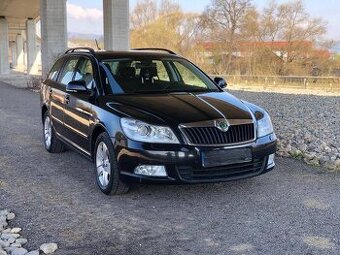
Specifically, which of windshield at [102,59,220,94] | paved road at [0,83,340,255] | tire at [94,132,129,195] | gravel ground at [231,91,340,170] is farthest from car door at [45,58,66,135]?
gravel ground at [231,91,340,170]

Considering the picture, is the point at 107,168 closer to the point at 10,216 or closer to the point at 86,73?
the point at 10,216

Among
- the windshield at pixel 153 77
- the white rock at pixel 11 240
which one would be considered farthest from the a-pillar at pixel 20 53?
the white rock at pixel 11 240

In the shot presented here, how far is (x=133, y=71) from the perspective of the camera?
6074mm

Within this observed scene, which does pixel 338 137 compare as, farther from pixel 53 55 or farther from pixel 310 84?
pixel 310 84

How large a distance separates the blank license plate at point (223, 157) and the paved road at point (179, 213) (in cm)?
47

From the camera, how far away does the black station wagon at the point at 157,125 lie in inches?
189

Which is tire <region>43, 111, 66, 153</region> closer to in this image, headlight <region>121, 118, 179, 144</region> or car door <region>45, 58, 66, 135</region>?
car door <region>45, 58, 66, 135</region>

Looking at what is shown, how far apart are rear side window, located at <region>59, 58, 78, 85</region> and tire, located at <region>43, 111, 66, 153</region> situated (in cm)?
86

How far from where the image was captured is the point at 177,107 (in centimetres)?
516

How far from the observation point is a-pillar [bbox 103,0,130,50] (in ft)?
82.9

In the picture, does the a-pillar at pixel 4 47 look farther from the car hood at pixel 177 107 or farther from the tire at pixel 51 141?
the car hood at pixel 177 107

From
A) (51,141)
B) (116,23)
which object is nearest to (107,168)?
(51,141)

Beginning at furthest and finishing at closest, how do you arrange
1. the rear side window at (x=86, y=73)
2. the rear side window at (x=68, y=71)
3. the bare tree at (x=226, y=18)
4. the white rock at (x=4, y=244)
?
1. the bare tree at (x=226, y=18)
2. the rear side window at (x=68, y=71)
3. the rear side window at (x=86, y=73)
4. the white rock at (x=4, y=244)

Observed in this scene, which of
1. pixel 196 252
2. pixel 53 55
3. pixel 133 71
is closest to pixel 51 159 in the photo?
pixel 133 71
